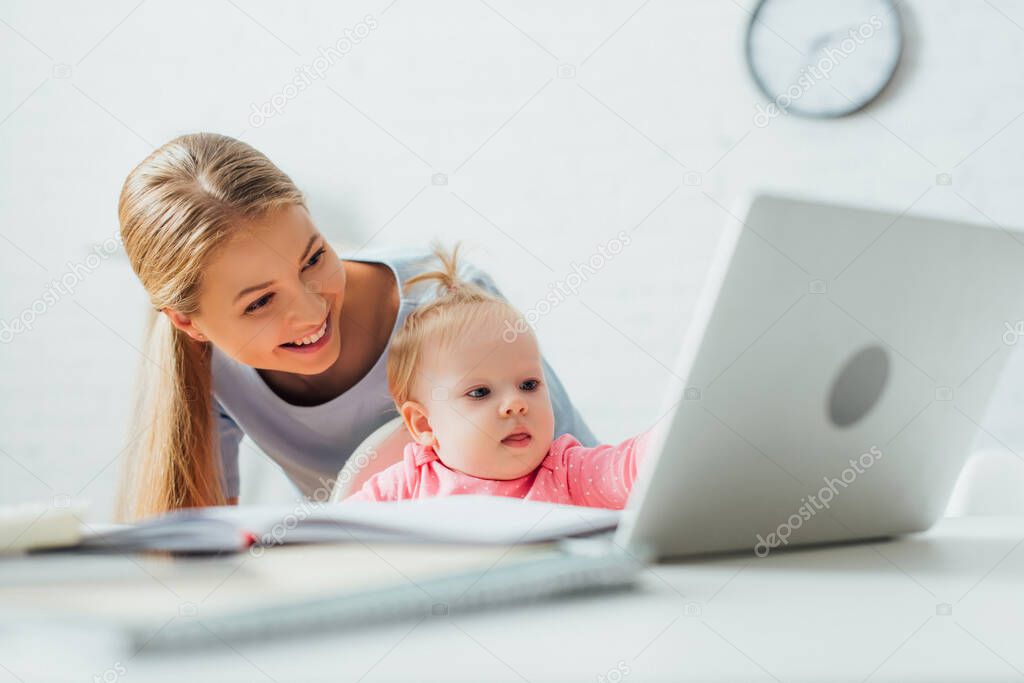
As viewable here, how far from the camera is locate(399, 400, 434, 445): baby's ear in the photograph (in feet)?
4.14

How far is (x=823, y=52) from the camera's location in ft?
8.70

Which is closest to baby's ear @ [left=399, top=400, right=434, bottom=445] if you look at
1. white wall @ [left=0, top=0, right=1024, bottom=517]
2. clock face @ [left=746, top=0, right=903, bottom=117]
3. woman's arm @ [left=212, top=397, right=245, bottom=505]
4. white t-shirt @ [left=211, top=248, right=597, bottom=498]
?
white t-shirt @ [left=211, top=248, right=597, bottom=498]

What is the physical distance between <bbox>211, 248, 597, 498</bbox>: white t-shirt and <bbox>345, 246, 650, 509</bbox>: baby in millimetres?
232

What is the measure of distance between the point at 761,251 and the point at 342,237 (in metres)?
2.38

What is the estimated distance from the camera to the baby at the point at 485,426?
3.81 feet

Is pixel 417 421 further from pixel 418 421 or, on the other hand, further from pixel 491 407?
pixel 491 407

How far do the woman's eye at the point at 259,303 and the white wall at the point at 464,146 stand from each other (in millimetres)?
1441

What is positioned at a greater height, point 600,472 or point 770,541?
point 600,472

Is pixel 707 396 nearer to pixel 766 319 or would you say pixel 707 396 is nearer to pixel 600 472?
pixel 766 319

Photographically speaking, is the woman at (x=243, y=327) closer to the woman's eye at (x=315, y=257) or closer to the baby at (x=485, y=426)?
the woman's eye at (x=315, y=257)

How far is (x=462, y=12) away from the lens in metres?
2.81

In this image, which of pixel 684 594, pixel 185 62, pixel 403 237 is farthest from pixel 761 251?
pixel 185 62

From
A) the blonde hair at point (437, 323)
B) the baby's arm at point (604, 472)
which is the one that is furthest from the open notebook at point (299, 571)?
the blonde hair at point (437, 323)

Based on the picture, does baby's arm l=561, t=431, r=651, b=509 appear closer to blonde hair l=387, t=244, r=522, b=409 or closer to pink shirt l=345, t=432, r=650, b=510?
pink shirt l=345, t=432, r=650, b=510
